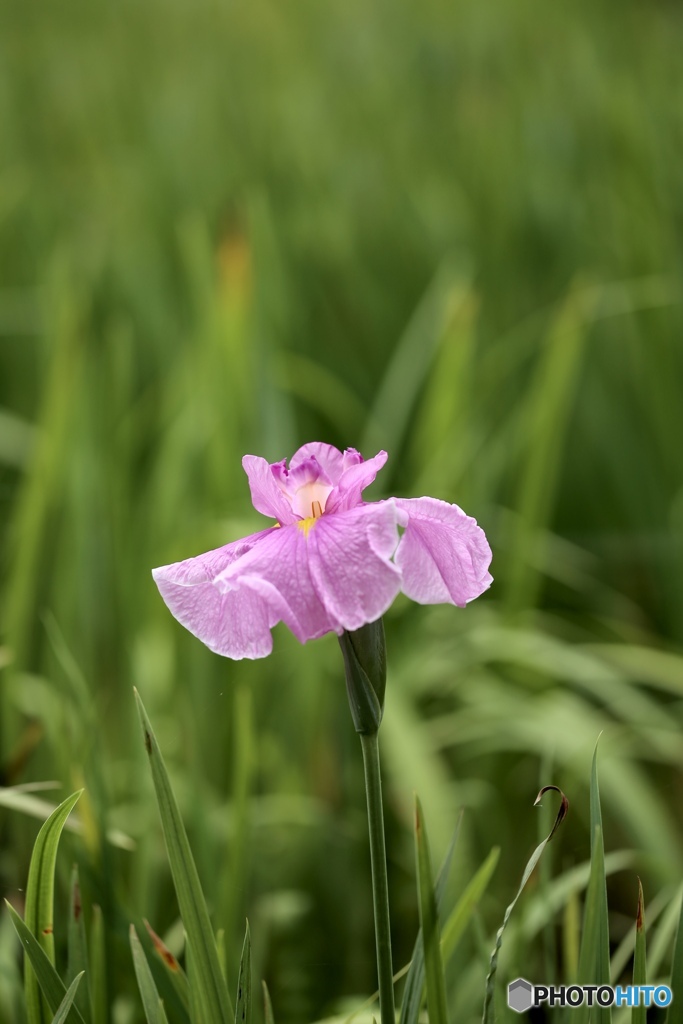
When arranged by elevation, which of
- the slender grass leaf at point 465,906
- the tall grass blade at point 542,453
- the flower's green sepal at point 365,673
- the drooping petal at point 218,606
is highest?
the tall grass blade at point 542,453

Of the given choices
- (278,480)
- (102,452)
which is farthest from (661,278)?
(278,480)

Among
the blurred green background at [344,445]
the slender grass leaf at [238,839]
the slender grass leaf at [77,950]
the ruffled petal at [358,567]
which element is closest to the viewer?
the ruffled petal at [358,567]

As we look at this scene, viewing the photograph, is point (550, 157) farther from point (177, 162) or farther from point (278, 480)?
point (278, 480)

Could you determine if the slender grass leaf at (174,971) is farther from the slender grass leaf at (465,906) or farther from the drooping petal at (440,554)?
the drooping petal at (440,554)

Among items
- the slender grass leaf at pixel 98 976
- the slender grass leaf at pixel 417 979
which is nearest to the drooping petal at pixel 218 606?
the slender grass leaf at pixel 417 979

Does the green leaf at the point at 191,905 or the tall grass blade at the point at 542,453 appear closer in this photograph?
the green leaf at the point at 191,905

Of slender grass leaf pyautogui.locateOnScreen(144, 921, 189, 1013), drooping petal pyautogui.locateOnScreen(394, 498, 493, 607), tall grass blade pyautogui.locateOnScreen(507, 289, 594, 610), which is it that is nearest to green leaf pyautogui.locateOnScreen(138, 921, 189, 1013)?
slender grass leaf pyautogui.locateOnScreen(144, 921, 189, 1013)
